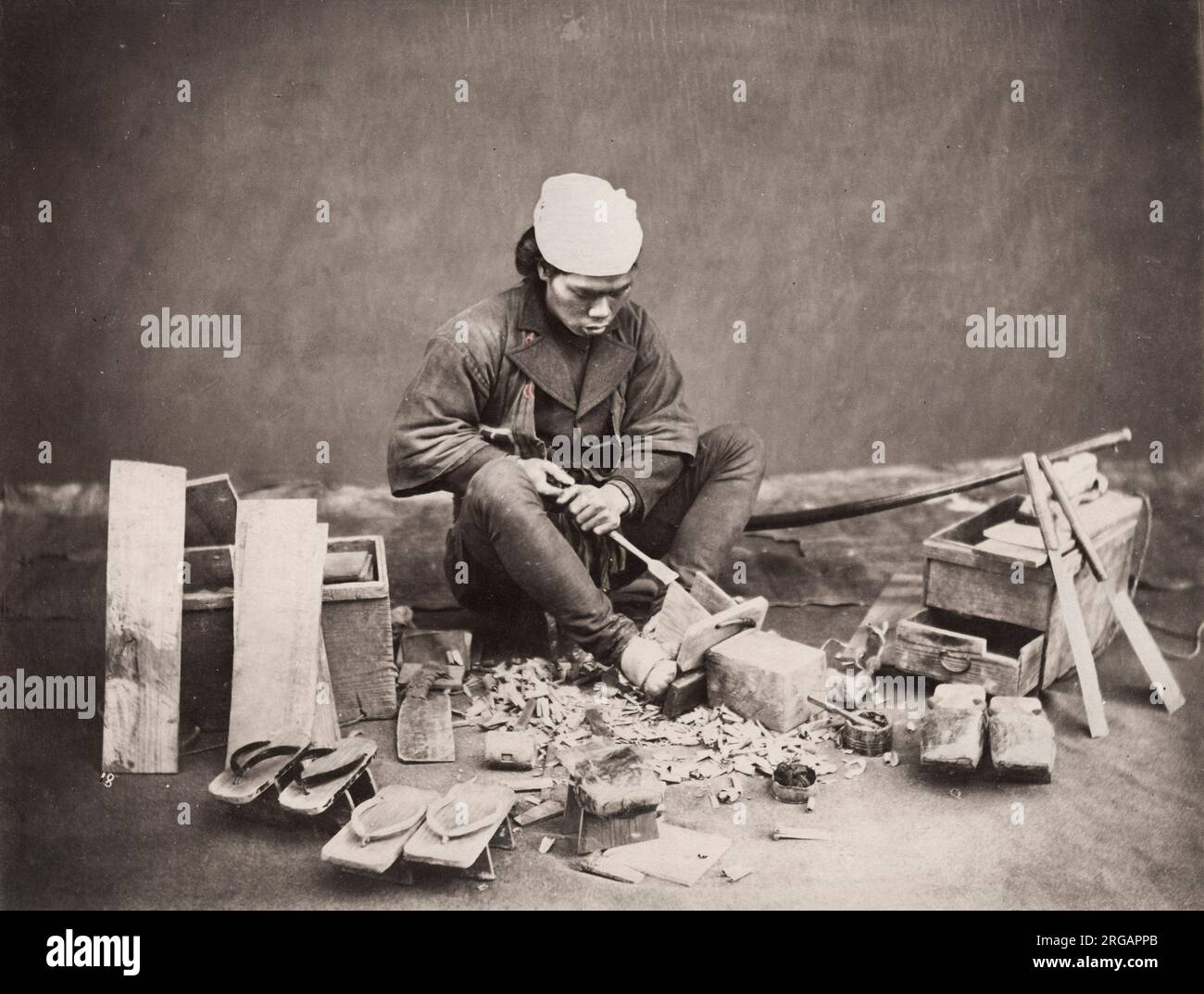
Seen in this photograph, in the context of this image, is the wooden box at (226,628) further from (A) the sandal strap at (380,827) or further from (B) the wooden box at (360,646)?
(A) the sandal strap at (380,827)

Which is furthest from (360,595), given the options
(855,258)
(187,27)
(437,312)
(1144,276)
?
(1144,276)

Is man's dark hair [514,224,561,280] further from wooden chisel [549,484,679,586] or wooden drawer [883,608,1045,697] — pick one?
wooden drawer [883,608,1045,697]

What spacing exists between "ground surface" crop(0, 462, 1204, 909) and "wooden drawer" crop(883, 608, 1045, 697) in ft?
0.61

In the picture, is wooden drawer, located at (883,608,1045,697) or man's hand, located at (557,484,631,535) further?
man's hand, located at (557,484,631,535)

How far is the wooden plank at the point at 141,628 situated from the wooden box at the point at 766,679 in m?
1.55

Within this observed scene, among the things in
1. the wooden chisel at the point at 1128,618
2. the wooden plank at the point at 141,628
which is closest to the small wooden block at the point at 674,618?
the wooden chisel at the point at 1128,618

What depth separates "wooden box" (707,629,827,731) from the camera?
360 cm

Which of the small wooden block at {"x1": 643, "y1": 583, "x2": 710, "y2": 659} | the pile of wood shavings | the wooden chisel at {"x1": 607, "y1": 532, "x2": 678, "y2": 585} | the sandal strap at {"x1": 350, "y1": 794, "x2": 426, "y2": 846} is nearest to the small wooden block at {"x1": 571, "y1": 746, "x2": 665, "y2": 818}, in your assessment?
the pile of wood shavings

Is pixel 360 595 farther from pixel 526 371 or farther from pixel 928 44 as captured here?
pixel 928 44

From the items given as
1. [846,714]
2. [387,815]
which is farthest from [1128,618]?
[387,815]

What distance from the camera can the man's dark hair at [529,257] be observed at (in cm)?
385

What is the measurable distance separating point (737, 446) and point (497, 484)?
91cm

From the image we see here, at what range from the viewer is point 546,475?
3.90 m

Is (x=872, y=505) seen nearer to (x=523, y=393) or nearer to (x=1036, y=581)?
(x=1036, y=581)
